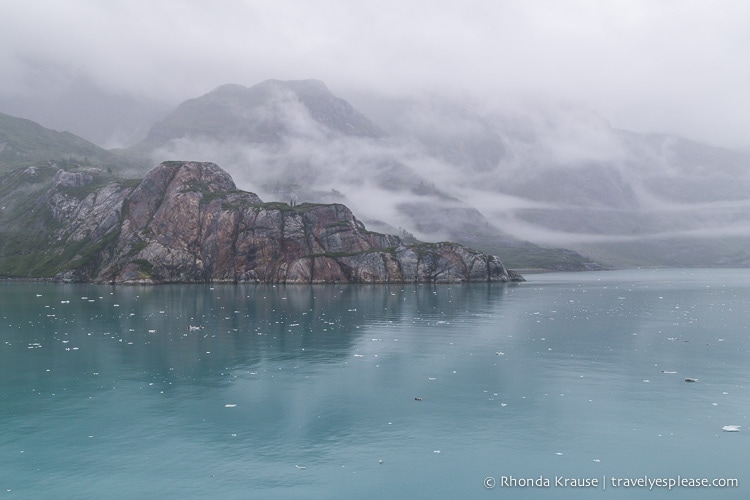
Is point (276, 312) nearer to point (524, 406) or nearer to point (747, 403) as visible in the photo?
point (524, 406)

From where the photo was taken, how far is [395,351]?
6519 centimetres

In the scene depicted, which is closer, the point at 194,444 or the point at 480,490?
the point at 480,490

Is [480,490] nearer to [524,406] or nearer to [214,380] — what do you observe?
[524,406]

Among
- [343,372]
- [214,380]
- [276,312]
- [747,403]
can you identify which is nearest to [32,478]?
[214,380]

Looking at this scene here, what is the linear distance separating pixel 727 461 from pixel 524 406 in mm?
13479

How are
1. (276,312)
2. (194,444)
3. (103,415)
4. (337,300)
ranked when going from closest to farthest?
(194,444) < (103,415) < (276,312) < (337,300)

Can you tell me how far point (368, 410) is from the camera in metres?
41.3

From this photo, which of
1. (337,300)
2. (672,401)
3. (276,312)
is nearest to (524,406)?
(672,401)

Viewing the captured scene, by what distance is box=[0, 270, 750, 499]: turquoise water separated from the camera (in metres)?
29.8

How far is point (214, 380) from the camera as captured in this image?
50.9m

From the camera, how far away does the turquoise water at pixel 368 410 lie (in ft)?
97.9

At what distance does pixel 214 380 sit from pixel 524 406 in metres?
26.6

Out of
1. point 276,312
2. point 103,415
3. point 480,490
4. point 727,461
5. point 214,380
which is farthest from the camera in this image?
point 276,312

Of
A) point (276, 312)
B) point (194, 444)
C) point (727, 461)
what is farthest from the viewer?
point (276, 312)
